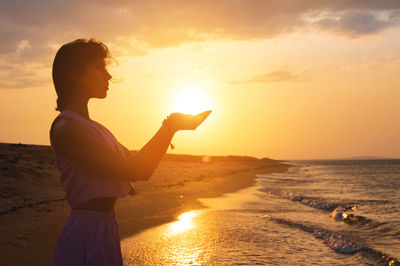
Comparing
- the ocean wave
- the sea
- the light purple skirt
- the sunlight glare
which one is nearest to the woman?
the light purple skirt

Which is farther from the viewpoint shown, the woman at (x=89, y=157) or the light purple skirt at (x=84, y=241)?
the light purple skirt at (x=84, y=241)

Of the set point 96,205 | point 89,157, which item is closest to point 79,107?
point 89,157

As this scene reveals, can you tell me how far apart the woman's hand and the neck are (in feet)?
1.80

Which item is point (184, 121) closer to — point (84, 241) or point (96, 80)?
point (96, 80)

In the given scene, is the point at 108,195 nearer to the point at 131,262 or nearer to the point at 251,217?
the point at 131,262

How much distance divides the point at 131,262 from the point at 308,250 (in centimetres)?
431

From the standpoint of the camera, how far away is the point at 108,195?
1936mm

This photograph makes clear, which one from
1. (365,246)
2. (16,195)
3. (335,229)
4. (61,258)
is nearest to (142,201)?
(16,195)

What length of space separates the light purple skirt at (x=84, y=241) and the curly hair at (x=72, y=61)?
684mm

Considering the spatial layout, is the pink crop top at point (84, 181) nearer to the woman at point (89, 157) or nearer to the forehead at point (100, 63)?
the woman at point (89, 157)

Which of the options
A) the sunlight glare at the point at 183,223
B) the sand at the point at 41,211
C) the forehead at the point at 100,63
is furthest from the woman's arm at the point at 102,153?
the sunlight glare at the point at 183,223

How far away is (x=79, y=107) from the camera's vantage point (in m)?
2.08

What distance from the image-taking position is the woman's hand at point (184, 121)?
188 cm

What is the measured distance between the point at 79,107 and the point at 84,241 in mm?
751
